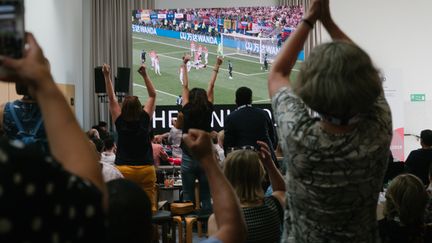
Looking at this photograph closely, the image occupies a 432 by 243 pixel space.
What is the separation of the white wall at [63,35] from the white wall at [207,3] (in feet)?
4.83

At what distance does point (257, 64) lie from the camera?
395 inches

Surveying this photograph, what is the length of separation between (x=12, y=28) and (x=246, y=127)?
3762 mm

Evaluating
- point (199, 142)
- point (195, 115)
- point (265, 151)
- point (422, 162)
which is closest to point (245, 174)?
point (265, 151)

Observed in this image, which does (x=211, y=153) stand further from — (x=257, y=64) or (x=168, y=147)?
(x=257, y=64)

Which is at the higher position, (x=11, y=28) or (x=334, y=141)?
(x=11, y=28)

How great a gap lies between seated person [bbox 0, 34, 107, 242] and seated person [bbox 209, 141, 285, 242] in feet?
4.68

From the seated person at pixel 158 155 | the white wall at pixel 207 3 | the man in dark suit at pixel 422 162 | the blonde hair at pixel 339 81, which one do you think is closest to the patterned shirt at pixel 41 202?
the blonde hair at pixel 339 81

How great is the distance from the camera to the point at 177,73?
33.1ft

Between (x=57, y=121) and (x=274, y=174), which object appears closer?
(x=57, y=121)

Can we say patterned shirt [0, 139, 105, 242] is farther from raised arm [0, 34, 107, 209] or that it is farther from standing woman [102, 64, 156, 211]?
standing woman [102, 64, 156, 211]

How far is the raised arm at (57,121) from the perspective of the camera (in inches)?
36.6

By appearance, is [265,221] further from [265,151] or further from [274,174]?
[265,151]

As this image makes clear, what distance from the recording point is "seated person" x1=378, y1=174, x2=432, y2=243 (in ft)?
8.60

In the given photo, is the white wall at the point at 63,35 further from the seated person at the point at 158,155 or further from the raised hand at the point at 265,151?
the raised hand at the point at 265,151
